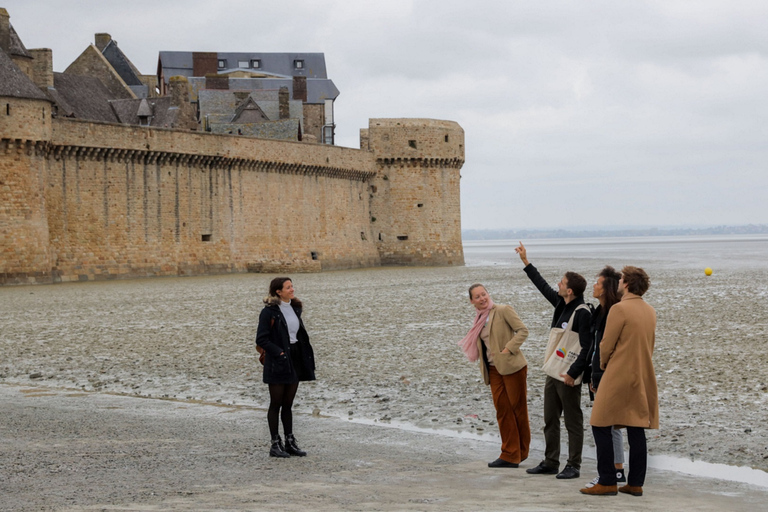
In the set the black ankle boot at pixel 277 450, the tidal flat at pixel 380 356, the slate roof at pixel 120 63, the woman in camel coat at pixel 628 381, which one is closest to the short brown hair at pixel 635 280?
the woman in camel coat at pixel 628 381

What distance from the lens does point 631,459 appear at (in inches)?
258

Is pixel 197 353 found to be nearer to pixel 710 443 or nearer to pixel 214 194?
pixel 710 443

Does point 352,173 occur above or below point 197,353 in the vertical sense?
above

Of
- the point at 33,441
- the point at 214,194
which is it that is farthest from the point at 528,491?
the point at 214,194

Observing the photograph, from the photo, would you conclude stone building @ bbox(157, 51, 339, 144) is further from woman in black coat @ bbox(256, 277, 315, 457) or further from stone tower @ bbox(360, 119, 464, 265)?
woman in black coat @ bbox(256, 277, 315, 457)

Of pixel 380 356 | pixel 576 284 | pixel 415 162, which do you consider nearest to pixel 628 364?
pixel 576 284

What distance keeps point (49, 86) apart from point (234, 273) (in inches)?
474

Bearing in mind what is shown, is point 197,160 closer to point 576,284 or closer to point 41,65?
point 41,65

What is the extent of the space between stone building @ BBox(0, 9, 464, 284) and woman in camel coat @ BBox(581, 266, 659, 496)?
28.9m

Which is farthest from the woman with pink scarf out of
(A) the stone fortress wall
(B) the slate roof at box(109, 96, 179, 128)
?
(B) the slate roof at box(109, 96, 179, 128)

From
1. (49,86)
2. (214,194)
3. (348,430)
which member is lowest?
(348,430)

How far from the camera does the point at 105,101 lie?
51.0m

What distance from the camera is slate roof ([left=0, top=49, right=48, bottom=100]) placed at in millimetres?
32156

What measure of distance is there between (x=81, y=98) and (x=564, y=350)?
147ft
